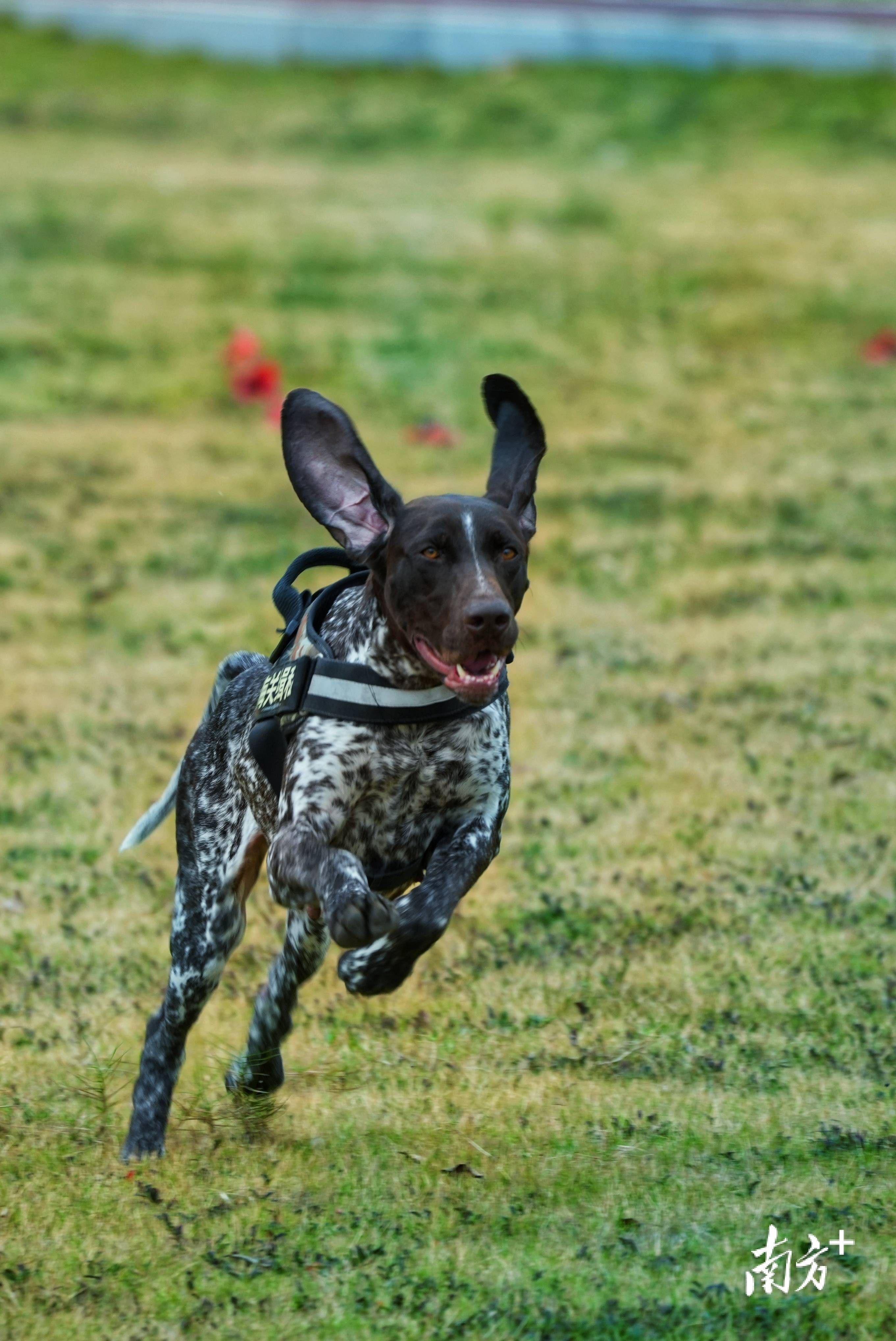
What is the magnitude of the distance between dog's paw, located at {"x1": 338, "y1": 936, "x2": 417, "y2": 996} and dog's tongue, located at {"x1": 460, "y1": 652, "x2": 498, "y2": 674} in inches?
29.2

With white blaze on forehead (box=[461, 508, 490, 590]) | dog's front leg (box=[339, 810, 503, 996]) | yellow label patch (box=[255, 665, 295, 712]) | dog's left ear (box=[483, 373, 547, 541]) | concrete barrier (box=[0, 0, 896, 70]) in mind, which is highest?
concrete barrier (box=[0, 0, 896, 70])

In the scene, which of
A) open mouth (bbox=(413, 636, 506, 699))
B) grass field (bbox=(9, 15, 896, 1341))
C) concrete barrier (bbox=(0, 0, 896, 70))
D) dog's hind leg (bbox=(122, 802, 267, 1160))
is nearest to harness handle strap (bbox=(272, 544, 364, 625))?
dog's hind leg (bbox=(122, 802, 267, 1160))

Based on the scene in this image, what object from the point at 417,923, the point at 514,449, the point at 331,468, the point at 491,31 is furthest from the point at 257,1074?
the point at 491,31

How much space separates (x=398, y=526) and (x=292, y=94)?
2127 cm

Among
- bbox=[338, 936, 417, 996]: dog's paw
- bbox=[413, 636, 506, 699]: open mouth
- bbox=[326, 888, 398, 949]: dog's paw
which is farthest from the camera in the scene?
bbox=[338, 936, 417, 996]: dog's paw

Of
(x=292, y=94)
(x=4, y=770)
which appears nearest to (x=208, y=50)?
(x=292, y=94)

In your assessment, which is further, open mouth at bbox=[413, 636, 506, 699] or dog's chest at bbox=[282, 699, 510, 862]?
dog's chest at bbox=[282, 699, 510, 862]

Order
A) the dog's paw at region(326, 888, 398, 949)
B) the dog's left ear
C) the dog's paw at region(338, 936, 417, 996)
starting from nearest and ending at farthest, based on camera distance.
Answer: the dog's paw at region(326, 888, 398, 949), the dog's paw at region(338, 936, 417, 996), the dog's left ear

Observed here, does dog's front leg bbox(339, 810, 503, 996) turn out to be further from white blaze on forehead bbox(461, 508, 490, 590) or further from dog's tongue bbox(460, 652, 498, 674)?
white blaze on forehead bbox(461, 508, 490, 590)

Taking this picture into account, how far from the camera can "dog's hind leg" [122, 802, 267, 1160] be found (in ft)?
18.2

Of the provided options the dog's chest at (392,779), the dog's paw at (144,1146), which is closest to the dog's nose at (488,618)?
the dog's chest at (392,779)

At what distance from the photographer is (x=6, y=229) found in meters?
20.0

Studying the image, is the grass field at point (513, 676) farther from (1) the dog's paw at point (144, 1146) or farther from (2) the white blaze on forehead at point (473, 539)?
(2) the white blaze on forehead at point (473, 539)

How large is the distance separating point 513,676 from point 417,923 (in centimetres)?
666
